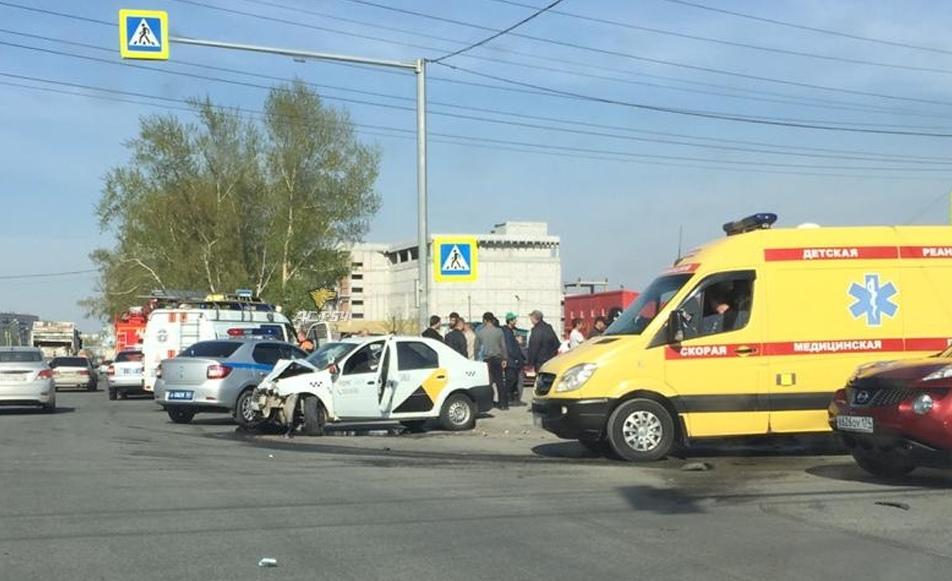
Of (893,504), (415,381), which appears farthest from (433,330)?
(893,504)

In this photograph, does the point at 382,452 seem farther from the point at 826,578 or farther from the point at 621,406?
the point at 826,578

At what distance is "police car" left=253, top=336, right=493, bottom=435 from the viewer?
15.9 meters

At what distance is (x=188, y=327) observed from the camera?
26.1 m

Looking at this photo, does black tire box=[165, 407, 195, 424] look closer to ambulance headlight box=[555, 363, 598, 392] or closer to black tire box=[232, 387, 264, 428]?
black tire box=[232, 387, 264, 428]

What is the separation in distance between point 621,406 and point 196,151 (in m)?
36.3

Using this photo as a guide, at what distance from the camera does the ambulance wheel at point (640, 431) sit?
11852 mm

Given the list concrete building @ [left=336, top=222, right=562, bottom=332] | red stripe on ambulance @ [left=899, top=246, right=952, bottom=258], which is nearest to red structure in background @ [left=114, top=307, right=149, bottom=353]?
red stripe on ambulance @ [left=899, top=246, right=952, bottom=258]

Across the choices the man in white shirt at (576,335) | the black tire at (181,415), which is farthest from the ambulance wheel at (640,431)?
the black tire at (181,415)

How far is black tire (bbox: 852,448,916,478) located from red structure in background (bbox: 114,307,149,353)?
28912 mm

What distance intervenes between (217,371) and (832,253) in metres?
11.0

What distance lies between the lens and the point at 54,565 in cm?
662

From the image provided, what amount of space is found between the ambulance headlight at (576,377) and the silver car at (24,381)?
1489cm

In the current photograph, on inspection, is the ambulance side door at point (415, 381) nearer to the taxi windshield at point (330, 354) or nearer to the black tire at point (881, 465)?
the taxi windshield at point (330, 354)

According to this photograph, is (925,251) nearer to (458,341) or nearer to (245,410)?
(458,341)
